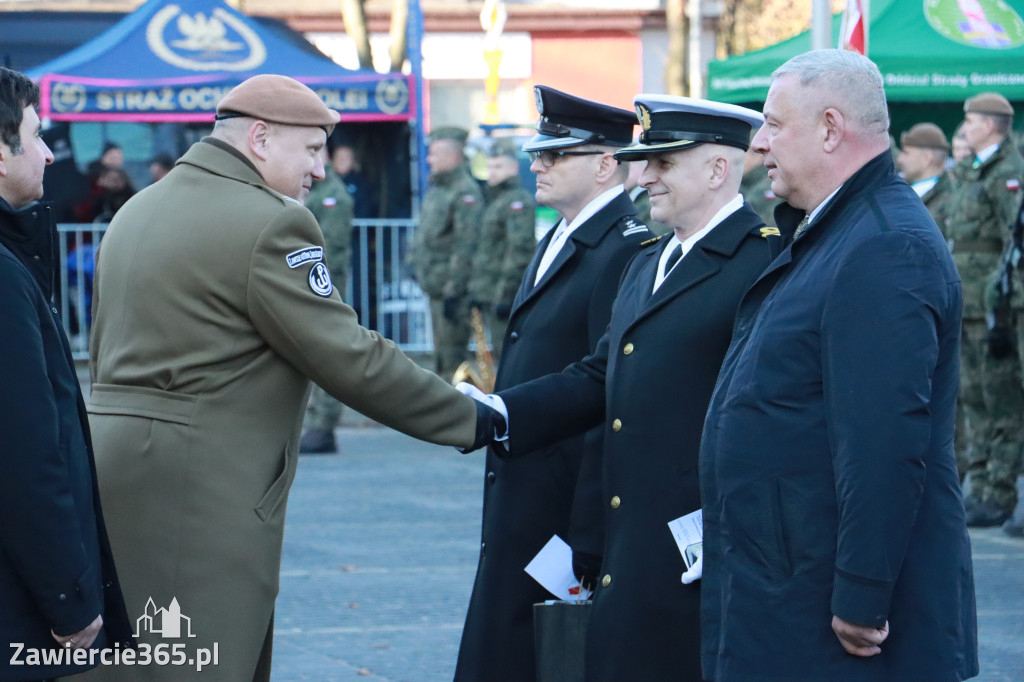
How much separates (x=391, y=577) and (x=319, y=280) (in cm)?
405

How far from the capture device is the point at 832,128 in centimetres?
341

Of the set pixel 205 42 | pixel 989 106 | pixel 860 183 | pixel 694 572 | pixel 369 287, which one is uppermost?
pixel 205 42

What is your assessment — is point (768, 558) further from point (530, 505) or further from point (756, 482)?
point (530, 505)

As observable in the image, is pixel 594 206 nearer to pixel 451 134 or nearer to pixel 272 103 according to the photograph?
pixel 272 103

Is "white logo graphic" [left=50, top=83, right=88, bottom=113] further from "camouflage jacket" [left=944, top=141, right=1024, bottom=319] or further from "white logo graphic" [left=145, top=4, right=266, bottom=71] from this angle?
"camouflage jacket" [left=944, top=141, right=1024, bottom=319]

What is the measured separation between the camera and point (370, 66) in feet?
71.0

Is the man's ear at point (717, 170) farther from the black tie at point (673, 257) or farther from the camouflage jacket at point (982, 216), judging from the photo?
the camouflage jacket at point (982, 216)

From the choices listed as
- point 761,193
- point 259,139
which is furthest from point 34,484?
point 761,193

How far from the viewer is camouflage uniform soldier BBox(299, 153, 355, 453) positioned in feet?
39.7

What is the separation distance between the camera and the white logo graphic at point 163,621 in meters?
3.83

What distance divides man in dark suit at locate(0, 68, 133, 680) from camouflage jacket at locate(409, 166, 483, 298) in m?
9.39

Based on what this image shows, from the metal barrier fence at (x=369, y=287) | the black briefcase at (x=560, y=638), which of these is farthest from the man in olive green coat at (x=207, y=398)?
the metal barrier fence at (x=369, y=287)

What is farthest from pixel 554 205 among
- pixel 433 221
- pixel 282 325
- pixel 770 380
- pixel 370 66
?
pixel 370 66

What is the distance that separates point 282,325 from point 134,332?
380mm
